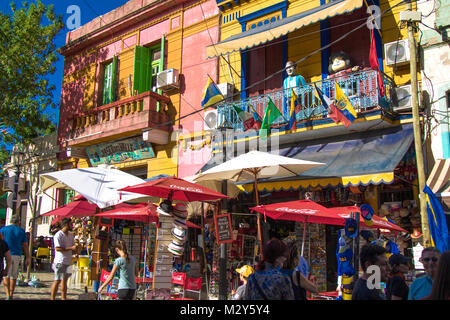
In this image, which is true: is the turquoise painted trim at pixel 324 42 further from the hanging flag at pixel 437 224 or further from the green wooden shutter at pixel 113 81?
the green wooden shutter at pixel 113 81

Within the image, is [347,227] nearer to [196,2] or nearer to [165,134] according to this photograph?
[165,134]

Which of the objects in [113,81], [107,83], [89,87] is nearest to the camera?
[113,81]

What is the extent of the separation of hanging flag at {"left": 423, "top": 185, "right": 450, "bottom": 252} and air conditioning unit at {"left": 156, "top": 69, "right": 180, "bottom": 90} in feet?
31.5

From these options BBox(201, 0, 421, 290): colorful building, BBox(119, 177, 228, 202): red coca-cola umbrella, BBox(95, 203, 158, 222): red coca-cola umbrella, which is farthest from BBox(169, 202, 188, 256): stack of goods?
BBox(201, 0, 421, 290): colorful building

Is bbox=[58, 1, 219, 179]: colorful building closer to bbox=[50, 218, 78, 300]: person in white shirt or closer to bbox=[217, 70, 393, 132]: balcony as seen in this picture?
bbox=[217, 70, 393, 132]: balcony

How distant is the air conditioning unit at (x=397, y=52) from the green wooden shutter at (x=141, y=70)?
888 centimetres

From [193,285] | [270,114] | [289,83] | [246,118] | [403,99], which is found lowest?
[193,285]

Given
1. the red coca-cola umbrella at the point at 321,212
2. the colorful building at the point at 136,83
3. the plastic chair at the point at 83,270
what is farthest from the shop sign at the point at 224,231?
the colorful building at the point at 136,83

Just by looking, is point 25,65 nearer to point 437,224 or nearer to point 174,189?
point 174,189

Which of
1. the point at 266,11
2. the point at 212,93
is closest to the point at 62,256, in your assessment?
the point at 212,93

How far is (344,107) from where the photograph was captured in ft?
31.3

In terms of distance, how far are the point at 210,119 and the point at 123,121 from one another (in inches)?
140

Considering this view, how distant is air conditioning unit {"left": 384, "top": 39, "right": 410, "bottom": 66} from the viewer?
9.79 m

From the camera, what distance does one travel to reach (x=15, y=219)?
8289mm
